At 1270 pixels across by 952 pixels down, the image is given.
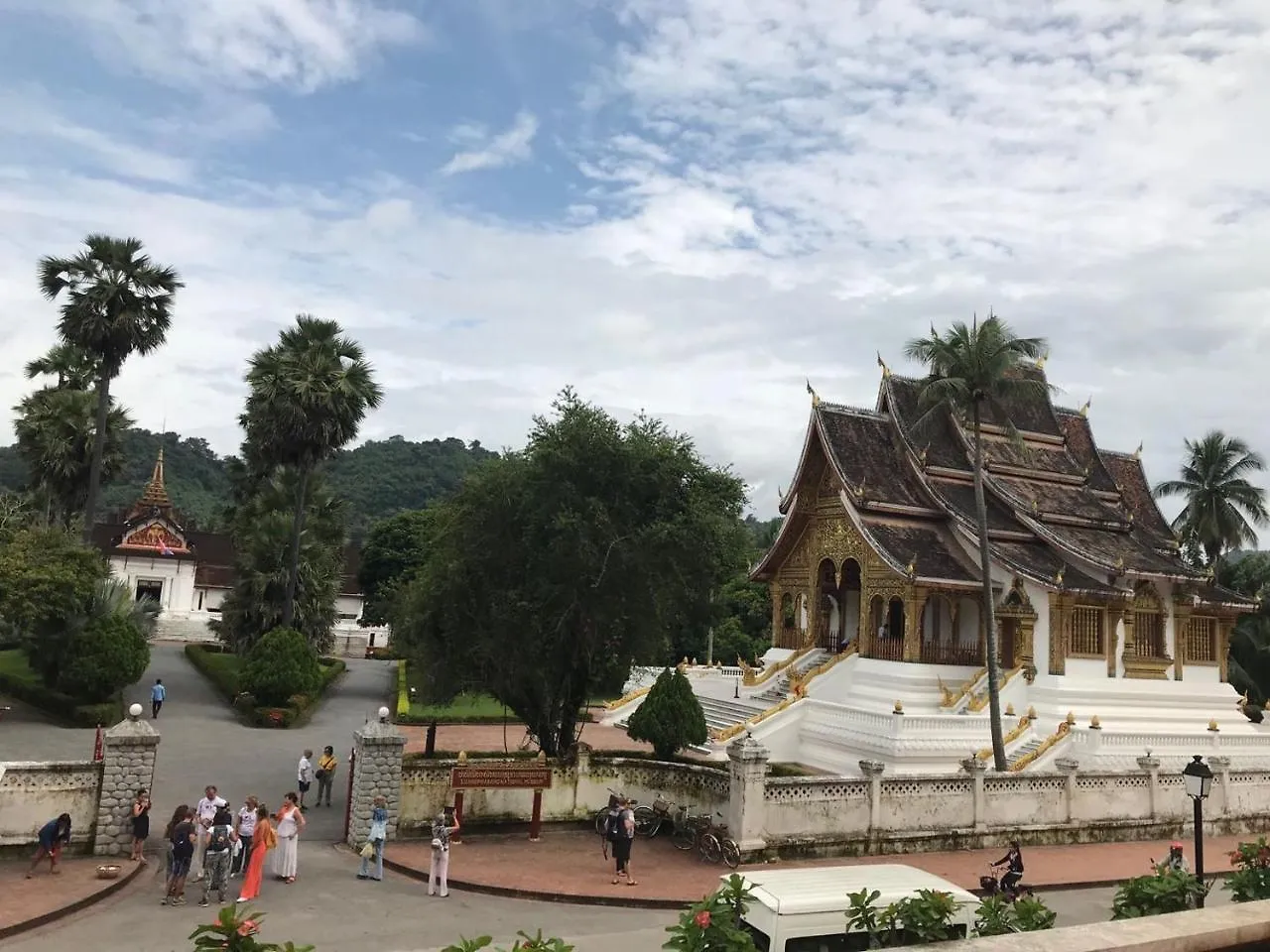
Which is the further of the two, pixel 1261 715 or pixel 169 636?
→ pixel 169 636

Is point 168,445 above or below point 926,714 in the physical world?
above

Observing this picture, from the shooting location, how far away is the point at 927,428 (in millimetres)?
31766

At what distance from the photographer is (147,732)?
13984mm

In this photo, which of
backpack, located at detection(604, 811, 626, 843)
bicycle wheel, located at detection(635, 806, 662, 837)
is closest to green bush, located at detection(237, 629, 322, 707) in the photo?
bicycle wheel, located at detection(635, 806, 662, 837)

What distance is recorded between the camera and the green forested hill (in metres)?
110

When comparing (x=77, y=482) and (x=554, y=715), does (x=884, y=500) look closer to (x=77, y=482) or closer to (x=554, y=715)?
(x=554, y=715)

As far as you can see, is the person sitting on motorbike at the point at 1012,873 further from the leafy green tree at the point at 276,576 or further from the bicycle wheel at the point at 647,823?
the leafy green tree at the point at 276,576

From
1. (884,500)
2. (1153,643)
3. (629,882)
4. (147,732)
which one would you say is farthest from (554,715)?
(1153,643)

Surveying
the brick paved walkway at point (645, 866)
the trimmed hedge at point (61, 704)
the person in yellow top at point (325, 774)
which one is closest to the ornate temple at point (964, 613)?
the brick paved walkway at point (645, 866)

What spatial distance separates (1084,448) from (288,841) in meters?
30.8

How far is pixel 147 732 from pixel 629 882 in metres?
7.18

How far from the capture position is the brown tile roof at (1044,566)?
88.5 feet

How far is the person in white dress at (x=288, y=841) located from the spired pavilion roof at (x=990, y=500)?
18.5 meters

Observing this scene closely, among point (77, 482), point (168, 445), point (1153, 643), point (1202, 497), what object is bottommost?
point (1153, 643)
